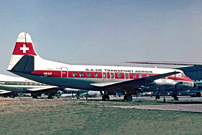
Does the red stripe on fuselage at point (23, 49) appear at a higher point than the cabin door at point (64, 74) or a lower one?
higher

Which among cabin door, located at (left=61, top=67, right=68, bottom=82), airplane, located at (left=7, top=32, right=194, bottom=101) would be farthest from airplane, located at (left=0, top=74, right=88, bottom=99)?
cabin door, located at (left=61, top=67, right=68, bottom=82)

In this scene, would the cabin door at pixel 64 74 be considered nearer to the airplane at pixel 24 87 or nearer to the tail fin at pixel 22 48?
the tail fin at pixel 22 48

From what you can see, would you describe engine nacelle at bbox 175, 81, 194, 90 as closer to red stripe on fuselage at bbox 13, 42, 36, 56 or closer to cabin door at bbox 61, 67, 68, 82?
cabin door at bbox 61, 67, 68, 82

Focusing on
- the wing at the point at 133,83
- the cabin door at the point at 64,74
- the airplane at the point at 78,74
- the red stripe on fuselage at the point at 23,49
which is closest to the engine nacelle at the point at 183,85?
the airplane at the point at 78,74

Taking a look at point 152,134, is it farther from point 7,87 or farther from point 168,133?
point 7,87

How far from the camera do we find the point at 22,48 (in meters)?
28.3

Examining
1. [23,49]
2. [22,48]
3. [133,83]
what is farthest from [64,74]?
[133,83]

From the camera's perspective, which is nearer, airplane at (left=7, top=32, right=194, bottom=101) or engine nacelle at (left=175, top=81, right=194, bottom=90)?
airplane at (left=7, top=32, right=194, bottom=101)

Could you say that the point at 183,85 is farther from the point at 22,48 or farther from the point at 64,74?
the point at 22,48

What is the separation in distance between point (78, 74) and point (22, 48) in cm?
736

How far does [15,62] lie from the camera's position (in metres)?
27.4

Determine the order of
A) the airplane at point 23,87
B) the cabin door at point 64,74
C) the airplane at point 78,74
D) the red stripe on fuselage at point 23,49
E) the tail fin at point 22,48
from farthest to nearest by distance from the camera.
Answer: the airplane at point 23,87, the red stripe on fuselage at point 23,49, the tail fin at point 22,48, the cabin door at point 64,74, the airplane at point 78,74

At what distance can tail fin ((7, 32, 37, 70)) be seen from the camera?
2755cm

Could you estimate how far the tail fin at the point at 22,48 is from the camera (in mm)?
27547
